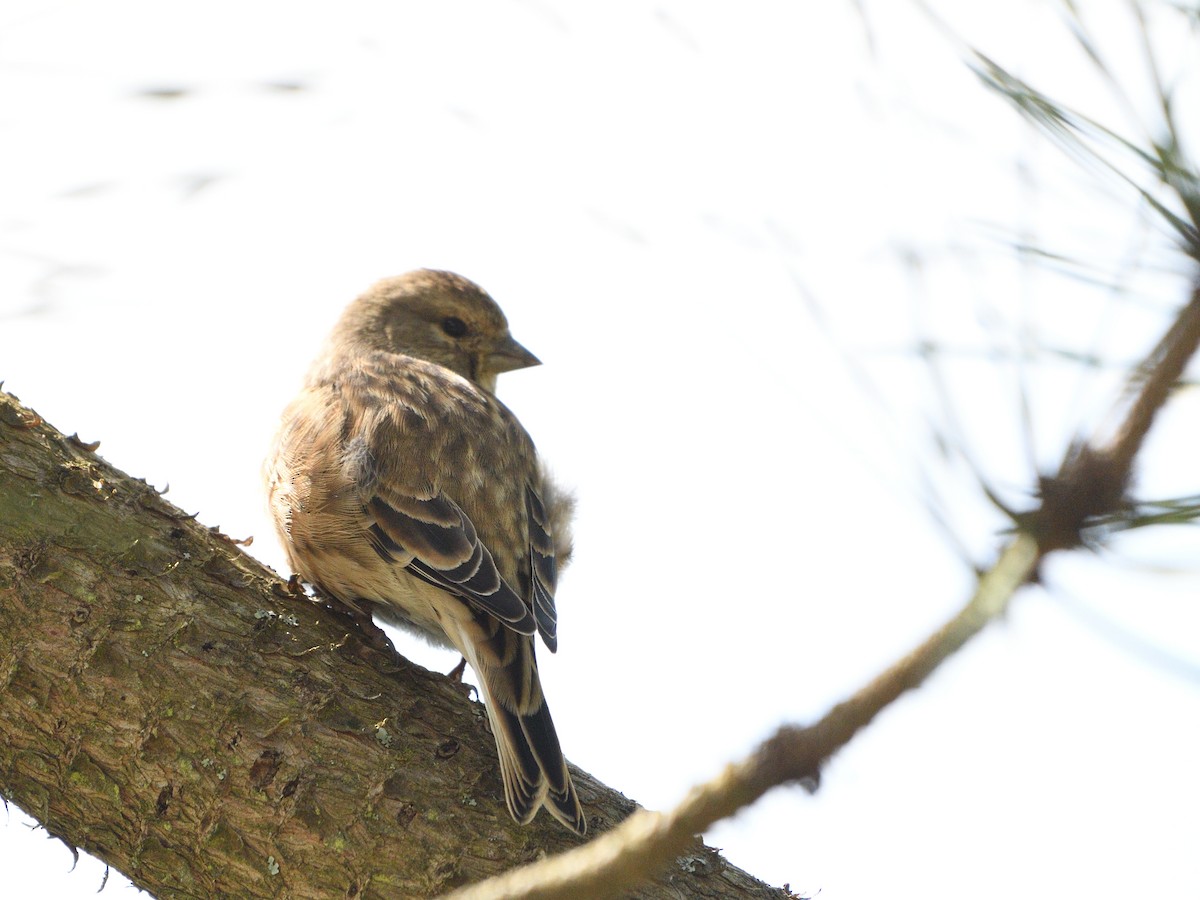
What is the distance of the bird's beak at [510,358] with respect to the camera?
654 centimetres

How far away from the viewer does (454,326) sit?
21.4ft

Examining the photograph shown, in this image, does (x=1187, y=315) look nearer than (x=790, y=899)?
Yes

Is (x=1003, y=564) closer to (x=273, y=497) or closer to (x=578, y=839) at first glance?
(x=578, y=839)

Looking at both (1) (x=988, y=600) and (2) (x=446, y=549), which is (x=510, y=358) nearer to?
(2) (x=446, y=549)

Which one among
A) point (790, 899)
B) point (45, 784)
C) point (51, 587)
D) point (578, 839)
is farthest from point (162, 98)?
point (790, 899)

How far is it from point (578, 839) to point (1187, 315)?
8.24 feet

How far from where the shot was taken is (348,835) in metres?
3.37

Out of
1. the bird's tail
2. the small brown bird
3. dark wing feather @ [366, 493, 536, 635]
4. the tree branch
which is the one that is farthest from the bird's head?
the tree branch

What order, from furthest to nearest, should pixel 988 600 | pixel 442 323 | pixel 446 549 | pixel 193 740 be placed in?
pixel 442 323
pixel 446 549
pixel 193 740
pixel 988 600

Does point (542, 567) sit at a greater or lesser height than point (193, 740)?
lesser

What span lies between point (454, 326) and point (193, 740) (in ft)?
11.3

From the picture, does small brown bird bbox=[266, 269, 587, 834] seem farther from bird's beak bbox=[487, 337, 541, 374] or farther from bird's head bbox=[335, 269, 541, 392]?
bird's beak bbox=[487, 337, 541, 374]

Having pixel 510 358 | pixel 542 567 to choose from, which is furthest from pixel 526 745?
pixel 510 358

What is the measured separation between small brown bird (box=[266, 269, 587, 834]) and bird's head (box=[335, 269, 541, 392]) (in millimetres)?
1023
